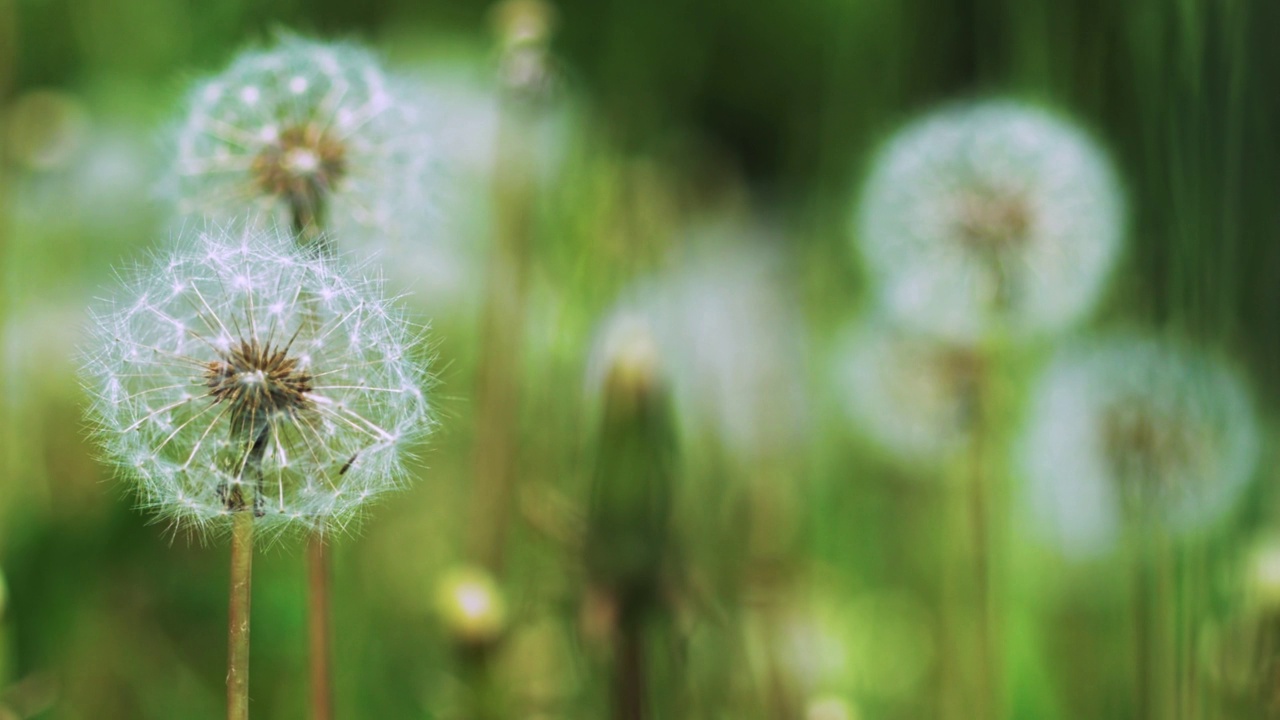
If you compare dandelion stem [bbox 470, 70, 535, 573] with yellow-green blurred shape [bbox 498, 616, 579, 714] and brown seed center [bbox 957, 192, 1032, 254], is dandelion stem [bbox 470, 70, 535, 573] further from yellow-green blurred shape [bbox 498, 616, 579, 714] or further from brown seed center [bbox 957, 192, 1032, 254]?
brown seed center [bbox 957, 192, 1032, 254]

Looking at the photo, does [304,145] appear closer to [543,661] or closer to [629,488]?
[629,488]

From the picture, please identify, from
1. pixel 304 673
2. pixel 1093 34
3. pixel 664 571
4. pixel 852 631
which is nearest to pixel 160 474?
pixel 664 571

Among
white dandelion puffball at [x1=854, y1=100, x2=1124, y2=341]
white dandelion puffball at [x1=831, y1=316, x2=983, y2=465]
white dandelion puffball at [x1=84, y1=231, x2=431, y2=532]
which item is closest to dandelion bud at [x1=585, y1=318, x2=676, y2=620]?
white dandelion puffball at [x1=84, y1=231, x2=431, y2=532]

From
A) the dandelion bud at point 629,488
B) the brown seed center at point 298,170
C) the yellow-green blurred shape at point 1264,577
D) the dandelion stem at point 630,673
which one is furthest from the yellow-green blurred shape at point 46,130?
the yellow-green blurred shape at point 1264,577

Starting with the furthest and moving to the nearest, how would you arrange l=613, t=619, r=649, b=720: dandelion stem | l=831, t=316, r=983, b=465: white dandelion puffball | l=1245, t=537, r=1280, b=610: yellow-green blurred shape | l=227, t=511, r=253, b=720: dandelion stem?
l=831, t=316, r=983, b=465: white dandelion puffball
l=1245, t=537, r=1280, b=610: yellow-green blurred shape
l=613, t=619, r=649, b=720: dandelion stem
l=227, t=511, r=253, b=720: dandelion stem

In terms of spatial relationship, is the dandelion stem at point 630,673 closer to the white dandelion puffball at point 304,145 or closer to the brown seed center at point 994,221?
the white dandelion puffball at point 304,145

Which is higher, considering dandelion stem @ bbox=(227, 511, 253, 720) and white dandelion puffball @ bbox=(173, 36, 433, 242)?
white dandelion puffball @ bbox=(173, 36, 433, 242)

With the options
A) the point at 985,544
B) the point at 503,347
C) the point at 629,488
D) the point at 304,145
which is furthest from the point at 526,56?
the point at 985,544
